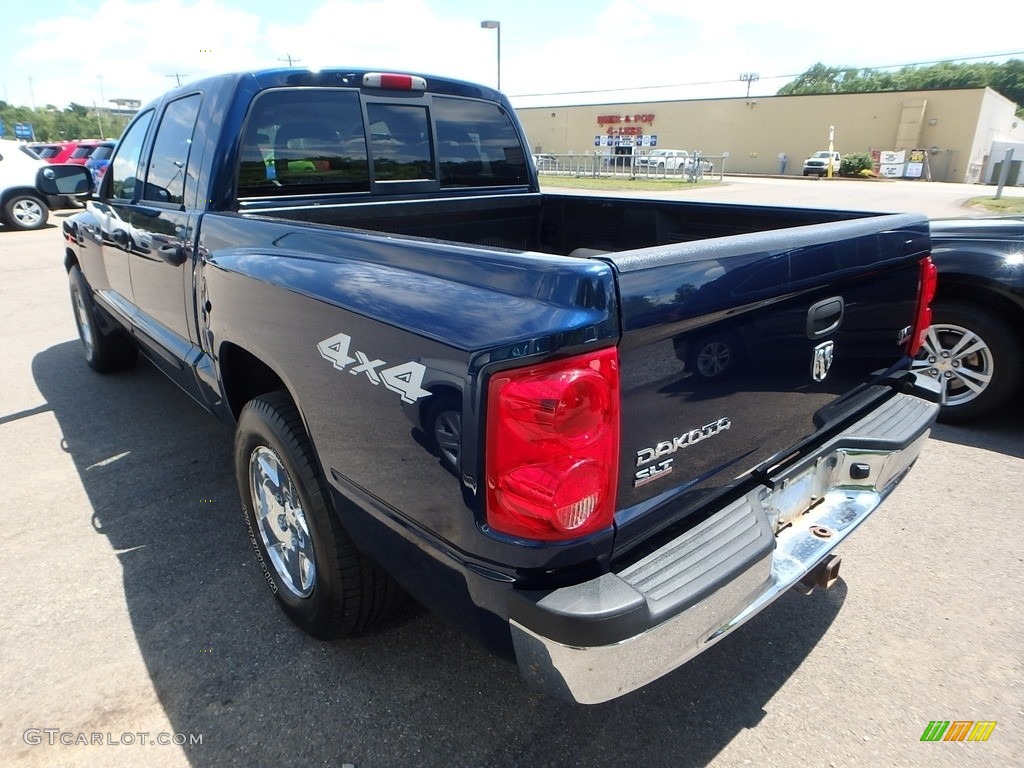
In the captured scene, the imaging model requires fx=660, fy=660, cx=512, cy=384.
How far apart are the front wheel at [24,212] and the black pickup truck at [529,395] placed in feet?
46.1

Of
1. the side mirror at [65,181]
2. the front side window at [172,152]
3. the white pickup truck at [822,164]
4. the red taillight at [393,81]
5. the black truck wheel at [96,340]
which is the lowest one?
the black truck wheel at [96,340]

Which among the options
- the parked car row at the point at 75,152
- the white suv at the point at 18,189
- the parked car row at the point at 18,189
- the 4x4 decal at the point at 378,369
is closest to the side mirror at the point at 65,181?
the 4x4 decal at the point at 378,369

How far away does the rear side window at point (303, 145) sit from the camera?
2846mm

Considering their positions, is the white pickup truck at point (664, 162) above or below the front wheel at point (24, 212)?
above

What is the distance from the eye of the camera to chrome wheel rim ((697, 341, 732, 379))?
1670mm

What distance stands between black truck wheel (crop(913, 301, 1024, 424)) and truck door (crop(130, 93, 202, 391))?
4.16 m

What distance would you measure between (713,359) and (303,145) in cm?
224

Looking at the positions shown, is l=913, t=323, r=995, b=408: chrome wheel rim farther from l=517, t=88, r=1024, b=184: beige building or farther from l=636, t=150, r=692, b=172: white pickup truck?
l=517, t=88, r=1024, b=184: beige building

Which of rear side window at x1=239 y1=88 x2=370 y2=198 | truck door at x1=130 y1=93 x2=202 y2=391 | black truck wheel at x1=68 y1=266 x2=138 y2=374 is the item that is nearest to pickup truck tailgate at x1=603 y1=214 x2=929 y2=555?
rear side window at x1=239 y1=88 x2=370 y2=198

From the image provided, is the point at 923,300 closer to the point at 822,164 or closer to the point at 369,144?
the point at 369,144

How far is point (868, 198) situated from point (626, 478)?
86.5ft

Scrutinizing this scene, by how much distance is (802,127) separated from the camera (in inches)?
1877

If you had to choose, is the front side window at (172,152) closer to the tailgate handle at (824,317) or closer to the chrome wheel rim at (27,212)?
the tailgate handle at (824,317)

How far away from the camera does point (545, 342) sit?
137 cm
